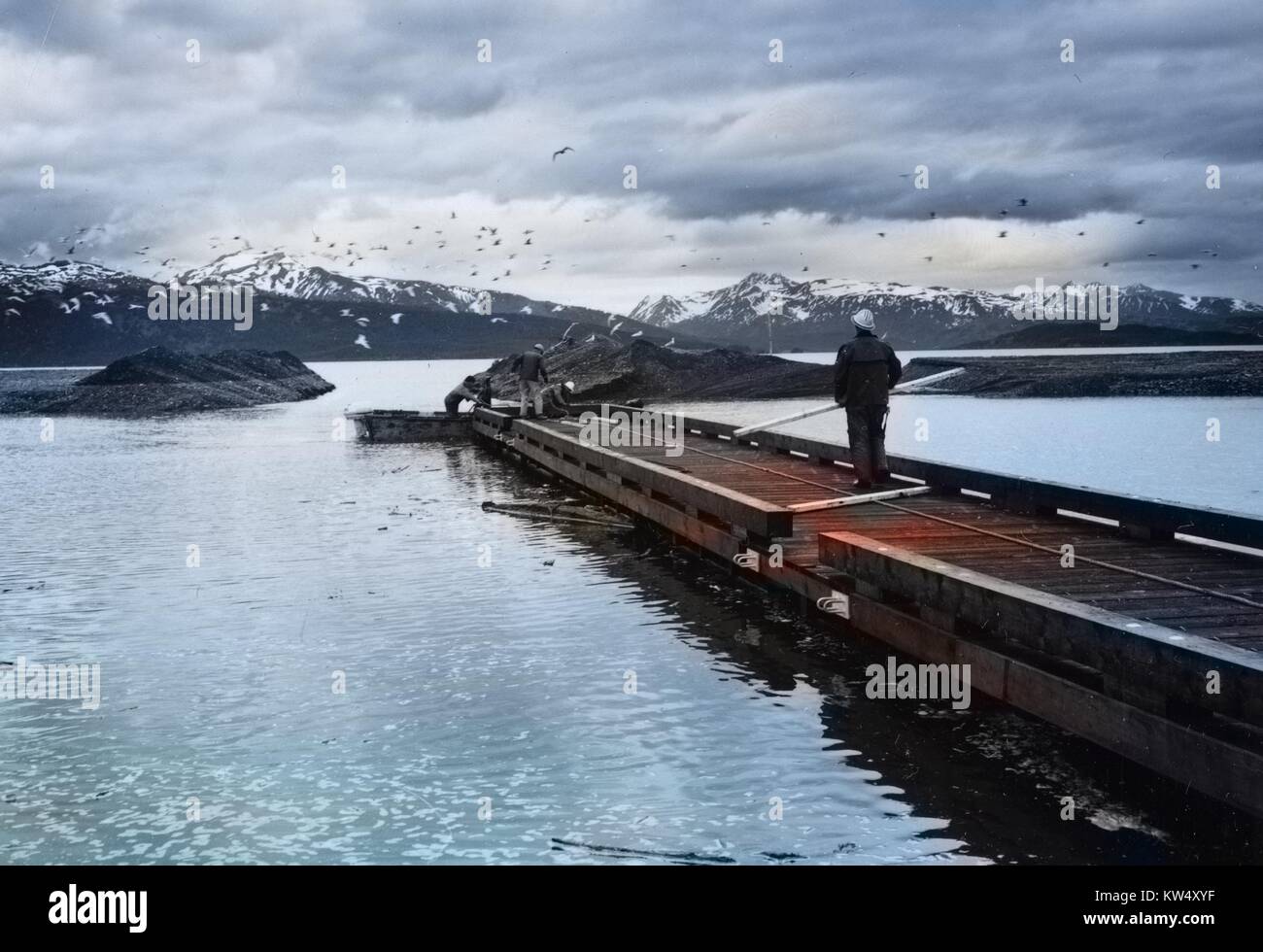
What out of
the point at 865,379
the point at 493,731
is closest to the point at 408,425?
the point at 865,379

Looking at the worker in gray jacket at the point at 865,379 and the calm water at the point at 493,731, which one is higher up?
the worker in gray jacket at the point at 865,379

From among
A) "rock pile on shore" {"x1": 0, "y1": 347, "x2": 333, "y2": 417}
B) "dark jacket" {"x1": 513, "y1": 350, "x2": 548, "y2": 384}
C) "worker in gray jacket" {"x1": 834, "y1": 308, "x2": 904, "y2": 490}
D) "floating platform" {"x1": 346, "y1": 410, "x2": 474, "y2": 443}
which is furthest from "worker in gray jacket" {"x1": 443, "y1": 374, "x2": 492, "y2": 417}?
"worker in gray jacket" {"x1": 834, "y1": 308, "x2": 904, "y2": 490}

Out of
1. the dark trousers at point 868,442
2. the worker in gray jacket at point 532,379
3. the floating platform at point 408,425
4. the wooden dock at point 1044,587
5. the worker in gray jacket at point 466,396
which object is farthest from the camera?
the floating platform at point 408,425

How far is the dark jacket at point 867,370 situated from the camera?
15.3 meters

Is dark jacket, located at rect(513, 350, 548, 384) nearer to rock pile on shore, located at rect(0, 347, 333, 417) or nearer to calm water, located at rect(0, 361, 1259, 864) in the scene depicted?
calm water, located at rect(0, 361, 1259, 864)

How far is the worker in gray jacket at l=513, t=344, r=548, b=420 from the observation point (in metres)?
32.7

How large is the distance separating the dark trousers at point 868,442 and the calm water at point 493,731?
2363mm

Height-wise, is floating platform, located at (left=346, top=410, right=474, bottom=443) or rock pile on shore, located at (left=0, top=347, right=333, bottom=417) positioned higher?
rock pile on shore, located at (left=0, top=347, right=333, bottom=417)

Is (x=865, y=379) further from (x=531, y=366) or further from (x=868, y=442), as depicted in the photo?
(x=531, y=366)

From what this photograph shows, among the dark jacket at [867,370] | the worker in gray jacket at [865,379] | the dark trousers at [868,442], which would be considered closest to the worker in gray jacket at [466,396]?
the dark trousers at [868,442]

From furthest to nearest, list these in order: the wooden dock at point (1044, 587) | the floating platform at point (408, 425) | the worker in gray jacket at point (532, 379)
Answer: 1. the floating platform at point (408, 425)
2. the worker in gray jacket at point (532, 379)
3. the wooden dock at point (1044, 587)

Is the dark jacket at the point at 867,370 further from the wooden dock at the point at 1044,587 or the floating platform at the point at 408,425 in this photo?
the floating platform at the point at 408,425

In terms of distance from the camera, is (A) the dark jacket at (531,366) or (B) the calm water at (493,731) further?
(A) the dark jacket at (531,366)
